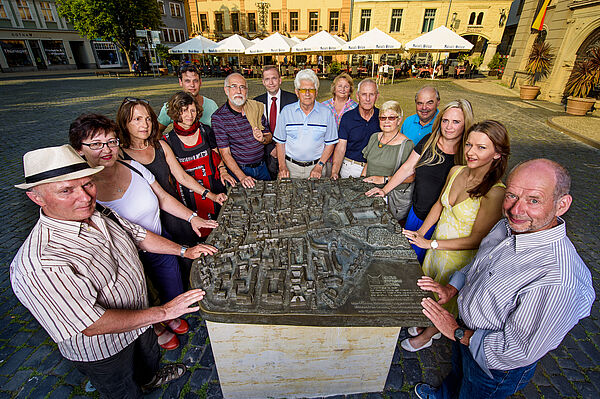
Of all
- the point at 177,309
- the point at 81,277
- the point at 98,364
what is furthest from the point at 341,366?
the point at 81,277

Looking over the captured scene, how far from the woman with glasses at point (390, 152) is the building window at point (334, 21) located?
34666mm

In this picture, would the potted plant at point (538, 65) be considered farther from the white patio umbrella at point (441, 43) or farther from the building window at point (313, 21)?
the building window at point (313, 21)

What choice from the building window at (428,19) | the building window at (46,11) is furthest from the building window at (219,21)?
the building window at (428,19)

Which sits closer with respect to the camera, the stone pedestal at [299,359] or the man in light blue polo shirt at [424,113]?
the stone pedestal at [299,359]

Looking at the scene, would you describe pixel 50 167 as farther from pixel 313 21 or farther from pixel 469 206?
pixel 313 21

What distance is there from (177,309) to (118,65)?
156ft

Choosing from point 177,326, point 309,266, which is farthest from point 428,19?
point 177,326

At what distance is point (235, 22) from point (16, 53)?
23.5 m

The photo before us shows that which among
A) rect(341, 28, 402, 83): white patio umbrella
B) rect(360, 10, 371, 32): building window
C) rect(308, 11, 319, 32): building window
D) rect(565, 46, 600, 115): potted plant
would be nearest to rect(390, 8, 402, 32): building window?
rect(360, 10, 371, 32): building window

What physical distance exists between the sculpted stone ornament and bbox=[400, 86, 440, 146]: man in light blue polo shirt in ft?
4.55

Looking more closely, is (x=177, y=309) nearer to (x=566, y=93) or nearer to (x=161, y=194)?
(x=161, y=194)

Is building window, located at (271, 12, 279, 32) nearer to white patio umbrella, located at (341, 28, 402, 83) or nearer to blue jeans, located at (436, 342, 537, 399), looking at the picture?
white patio umbrella, located at (341, 28, 402, 83)

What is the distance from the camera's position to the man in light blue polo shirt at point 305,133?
392cm

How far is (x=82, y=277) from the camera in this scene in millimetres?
1719
